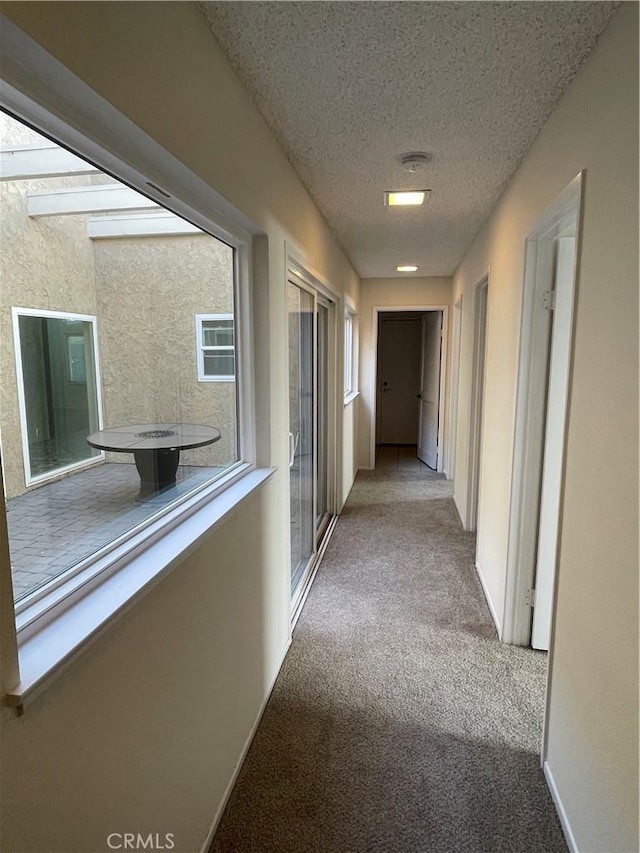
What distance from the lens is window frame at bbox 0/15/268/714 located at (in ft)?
2.44

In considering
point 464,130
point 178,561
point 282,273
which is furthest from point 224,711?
point 464,130

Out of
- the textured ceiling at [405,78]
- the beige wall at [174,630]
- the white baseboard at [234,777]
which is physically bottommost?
the white baseboard at [234,777]

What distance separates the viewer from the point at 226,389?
195 cm

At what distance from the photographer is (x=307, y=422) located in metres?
3.38

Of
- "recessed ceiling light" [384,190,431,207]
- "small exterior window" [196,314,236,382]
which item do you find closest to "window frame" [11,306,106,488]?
"small exterior window" [196,314,236,382]

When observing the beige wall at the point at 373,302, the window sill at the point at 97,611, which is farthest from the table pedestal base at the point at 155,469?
the beige wall at the point at 373,302

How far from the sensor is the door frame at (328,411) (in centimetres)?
278

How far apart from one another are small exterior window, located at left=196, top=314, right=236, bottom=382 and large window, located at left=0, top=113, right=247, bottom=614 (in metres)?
0.01

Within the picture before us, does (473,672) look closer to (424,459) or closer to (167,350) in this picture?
(167,350)

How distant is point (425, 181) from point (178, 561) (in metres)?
2.38

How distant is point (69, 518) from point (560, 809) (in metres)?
1.79

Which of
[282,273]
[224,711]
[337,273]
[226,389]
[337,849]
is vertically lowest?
[337,849]

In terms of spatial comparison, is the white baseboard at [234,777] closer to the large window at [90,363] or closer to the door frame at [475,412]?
the large window at [90,363]

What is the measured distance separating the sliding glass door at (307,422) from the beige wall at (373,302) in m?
2.06
